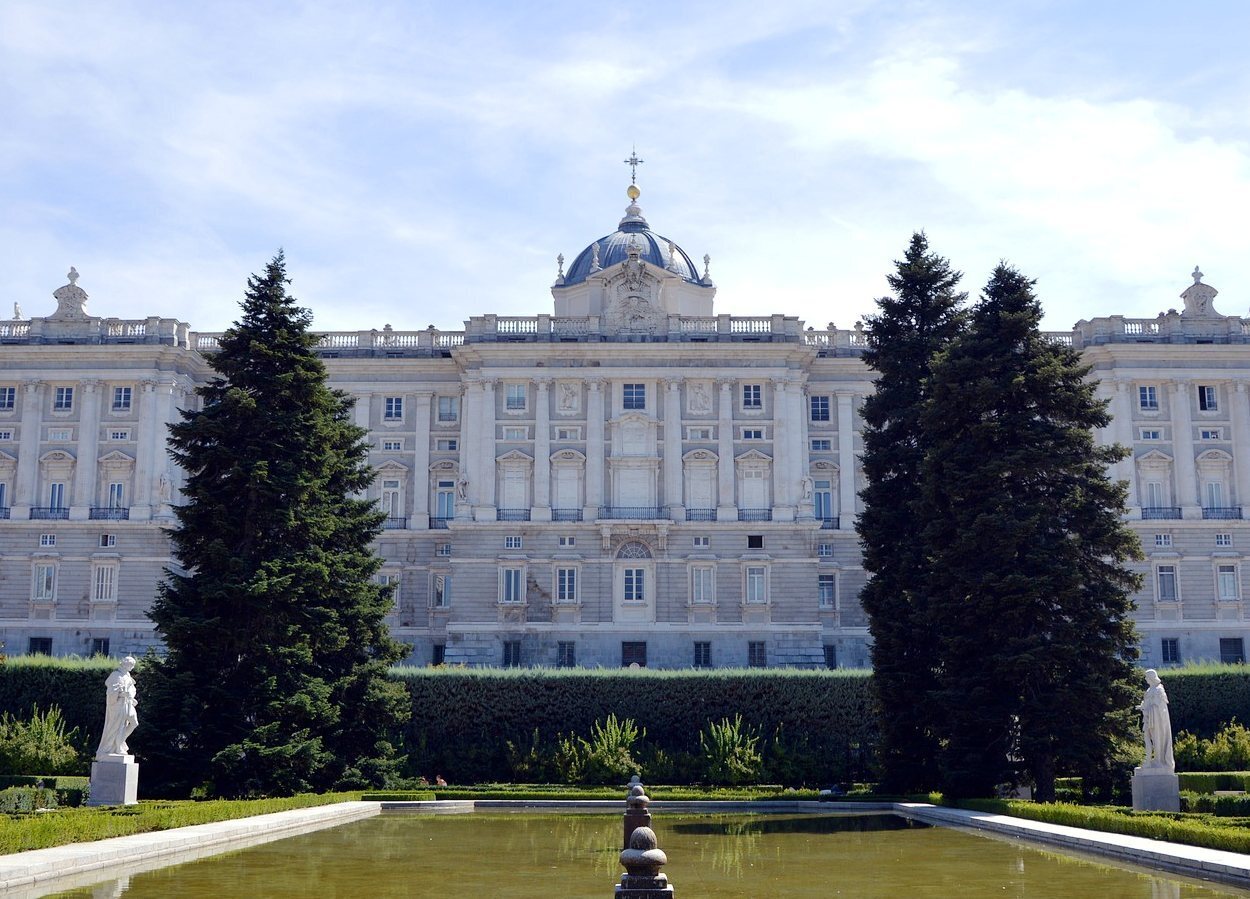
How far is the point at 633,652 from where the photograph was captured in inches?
2191

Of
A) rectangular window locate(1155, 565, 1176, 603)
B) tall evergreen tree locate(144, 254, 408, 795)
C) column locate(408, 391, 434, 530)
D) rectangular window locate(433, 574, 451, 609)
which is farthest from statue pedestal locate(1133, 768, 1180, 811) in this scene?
column locate(408, 391, 434, 530)

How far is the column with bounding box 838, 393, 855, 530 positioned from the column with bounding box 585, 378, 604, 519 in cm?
1112

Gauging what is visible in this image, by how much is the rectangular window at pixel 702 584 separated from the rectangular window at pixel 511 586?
7.34 m

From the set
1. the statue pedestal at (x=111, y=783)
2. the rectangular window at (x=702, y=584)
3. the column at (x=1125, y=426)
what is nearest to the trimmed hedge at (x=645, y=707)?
the statue pedestal at (x=111, y=783)

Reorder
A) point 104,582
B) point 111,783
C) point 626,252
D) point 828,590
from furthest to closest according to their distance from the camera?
1. point 626,252
2. point 828,590
3. point 104,582
4. point 111,783

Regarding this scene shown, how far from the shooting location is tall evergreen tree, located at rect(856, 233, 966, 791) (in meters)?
29.6

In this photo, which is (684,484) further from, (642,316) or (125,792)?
(125,792)

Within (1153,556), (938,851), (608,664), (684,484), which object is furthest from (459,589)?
(938,851)

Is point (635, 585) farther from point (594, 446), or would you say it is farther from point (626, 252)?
point (626, 252)

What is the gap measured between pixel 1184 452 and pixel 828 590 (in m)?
17.2

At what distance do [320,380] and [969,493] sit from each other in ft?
Result: 49.7

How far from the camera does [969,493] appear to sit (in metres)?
27.8

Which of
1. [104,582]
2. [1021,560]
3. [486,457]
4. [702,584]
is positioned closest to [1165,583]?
[702,584]

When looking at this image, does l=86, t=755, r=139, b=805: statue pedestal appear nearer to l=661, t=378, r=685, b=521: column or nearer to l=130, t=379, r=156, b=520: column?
l=661, t=378, r=685, b=521: column
